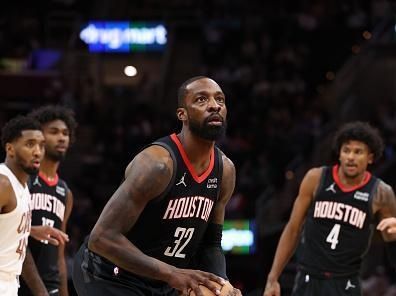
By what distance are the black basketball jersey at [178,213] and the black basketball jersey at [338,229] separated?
2.23 meters

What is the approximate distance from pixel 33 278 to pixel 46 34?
13.4m

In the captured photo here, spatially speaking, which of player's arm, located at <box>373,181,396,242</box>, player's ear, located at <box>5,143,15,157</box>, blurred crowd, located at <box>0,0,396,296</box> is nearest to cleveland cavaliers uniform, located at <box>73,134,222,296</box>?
player's ear, located at <box>5,143,15,157</box>

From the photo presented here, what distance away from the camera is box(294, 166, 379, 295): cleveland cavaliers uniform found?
7590 millimetres

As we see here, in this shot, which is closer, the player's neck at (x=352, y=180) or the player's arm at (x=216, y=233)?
the player's arm at (x=216, y=233)

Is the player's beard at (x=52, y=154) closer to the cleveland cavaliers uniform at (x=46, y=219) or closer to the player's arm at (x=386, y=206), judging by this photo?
the cleveland cavaliers uniform at (x=46, y=219)

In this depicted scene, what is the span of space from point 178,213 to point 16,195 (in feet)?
5.47

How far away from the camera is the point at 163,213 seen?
538 centimetres

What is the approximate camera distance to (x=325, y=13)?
18.1 m

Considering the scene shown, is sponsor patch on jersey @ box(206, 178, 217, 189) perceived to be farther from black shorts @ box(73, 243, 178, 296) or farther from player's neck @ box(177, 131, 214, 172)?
black shorts @ box(73, 243, 178, 296)

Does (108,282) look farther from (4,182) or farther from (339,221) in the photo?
(339,221)

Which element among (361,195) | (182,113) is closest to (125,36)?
(361,195)

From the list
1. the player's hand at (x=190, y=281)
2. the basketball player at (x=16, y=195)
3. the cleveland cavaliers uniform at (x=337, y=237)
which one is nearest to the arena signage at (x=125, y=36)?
the cleveland cavaliers uniform at (x=337, y=237)

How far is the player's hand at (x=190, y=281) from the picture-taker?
495 cm

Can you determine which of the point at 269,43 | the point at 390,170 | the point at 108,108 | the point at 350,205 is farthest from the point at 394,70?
the point at 350,205
